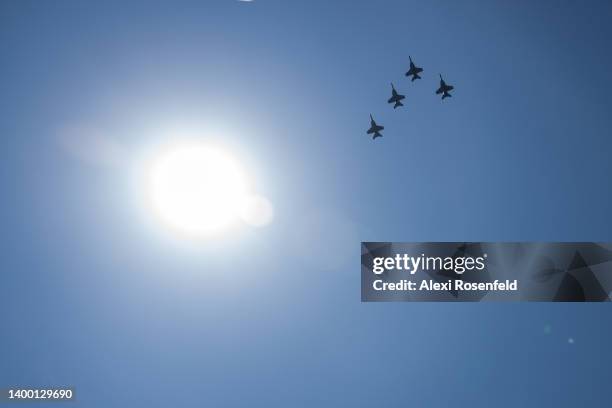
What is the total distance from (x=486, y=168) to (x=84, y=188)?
12.1ft

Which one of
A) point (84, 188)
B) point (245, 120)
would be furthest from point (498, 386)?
point (84, 188)

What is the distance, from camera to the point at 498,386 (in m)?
3.90

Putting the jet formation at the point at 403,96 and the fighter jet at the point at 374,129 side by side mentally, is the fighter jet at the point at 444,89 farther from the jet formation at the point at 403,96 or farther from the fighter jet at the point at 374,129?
the fighter jet at the point at 374,129

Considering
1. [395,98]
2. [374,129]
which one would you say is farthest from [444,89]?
[374,129]

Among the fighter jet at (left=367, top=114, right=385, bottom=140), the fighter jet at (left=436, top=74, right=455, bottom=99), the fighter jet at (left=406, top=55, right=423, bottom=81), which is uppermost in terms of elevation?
the fighter jet at (left=406, top=55, right=423, bottom=81)

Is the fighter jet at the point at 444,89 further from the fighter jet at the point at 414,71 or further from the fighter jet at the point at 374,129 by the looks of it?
the fighter jet at the point at 374,129

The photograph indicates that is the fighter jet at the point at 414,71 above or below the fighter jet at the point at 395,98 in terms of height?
above

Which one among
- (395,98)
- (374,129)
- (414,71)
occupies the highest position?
(414,71)

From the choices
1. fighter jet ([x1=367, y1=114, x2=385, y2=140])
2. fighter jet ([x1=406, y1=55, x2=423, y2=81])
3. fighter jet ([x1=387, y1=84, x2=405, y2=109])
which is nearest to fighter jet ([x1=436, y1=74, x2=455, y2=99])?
fighter jet ([x1=406, y1=55, x2=423, y2=81])

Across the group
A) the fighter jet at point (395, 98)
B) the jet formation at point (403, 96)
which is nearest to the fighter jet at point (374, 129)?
the jet formation at point (403, 96)

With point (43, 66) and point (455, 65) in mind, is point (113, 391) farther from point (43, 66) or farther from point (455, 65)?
point (455, 65)

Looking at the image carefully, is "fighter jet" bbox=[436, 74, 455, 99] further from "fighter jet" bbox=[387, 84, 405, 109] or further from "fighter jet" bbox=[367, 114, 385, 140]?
"fighter jet" bbox=[367, 114, 385, 140]

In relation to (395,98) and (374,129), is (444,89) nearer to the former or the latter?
(395,98)

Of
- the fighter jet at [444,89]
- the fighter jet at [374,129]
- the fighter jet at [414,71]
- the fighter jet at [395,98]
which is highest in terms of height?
the fighter jet at [414,71]
